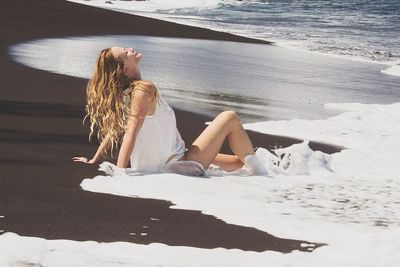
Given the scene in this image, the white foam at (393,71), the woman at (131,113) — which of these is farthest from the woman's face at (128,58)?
the white foam at (393,71)

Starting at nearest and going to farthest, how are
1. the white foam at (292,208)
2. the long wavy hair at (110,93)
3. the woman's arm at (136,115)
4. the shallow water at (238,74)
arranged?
the white foam at (292,208)
the woman's arm at (136,115)
the long wavy hair at (110,93)
the shallow water at (238,74)

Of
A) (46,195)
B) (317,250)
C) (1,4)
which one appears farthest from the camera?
(1,4)

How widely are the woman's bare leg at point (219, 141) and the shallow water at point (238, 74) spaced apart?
120 inches

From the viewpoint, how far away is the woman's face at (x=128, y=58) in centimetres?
703

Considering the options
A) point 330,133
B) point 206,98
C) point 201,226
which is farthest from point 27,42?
point 201,226

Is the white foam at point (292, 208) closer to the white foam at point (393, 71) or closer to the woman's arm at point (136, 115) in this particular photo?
the woman's arm at point (136, 115)

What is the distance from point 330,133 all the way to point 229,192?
361 cm

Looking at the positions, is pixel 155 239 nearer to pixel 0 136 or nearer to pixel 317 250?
pixel 317 250

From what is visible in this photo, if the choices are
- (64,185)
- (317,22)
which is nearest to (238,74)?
(64,185)

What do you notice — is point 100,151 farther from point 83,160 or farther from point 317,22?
point 317,22

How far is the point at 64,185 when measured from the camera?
639 cm

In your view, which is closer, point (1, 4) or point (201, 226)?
point (201, 226)

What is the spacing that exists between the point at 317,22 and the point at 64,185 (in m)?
35.2

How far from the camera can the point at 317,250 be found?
5043 mm
